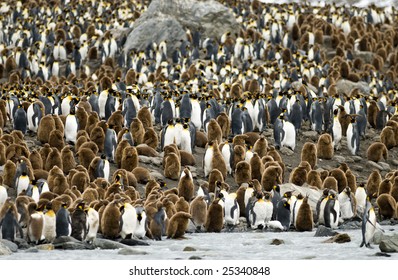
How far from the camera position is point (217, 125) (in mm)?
17141

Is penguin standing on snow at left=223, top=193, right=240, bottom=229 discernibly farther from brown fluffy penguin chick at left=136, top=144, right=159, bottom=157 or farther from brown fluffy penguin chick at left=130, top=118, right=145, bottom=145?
brown fluffy penguin chick at left=130, top=118, right=145, bottom=145

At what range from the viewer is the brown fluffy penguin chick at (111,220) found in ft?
38.0

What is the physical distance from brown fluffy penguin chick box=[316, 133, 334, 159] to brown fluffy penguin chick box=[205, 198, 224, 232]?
5122 mm

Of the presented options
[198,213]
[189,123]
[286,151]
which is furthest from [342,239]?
[286,151]

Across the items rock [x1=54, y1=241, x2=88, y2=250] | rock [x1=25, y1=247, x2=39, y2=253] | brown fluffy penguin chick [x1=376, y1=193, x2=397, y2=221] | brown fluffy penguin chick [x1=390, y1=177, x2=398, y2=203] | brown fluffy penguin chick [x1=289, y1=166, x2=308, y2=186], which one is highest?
brown fluffy penguin chick [x1=289, y1=166, x2=308, y2=186]

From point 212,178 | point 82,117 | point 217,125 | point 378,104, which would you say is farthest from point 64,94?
point 378,104

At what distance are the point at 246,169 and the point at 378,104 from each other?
707cm

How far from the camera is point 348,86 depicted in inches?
981

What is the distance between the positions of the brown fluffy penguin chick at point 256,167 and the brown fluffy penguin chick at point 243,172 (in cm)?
17

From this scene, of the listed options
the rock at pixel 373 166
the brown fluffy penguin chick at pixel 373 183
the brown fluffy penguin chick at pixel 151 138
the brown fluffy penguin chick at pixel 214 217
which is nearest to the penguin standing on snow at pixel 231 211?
the brown fluffy penguin chick at pixel 214 217

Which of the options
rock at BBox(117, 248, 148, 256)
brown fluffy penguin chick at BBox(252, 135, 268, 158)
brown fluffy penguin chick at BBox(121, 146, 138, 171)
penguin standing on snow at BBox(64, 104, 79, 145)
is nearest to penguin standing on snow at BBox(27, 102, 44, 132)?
penguin standing on snow at BBox(64, 104, 79, 145)

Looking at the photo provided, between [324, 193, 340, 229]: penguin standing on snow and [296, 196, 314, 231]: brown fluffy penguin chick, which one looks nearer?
[296, 196, 314, 231]: brown fluffy penguin chick

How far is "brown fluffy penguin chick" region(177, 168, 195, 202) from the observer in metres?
14.1

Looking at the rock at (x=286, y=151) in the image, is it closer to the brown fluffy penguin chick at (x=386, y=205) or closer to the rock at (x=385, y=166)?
the rock at (x=385, y=166)
